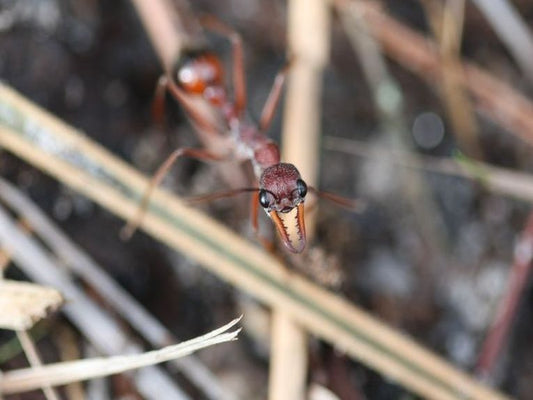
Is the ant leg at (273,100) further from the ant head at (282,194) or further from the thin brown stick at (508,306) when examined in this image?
the thin brown stick at (508,306)

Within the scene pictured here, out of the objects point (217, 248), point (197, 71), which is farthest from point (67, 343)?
point (197, 71)

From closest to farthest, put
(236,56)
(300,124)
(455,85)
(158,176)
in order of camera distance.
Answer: (158,176), (300,124), (236,56), (455,85)

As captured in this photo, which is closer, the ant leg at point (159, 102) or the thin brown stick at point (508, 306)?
the thin brown stick at point (508, 306)

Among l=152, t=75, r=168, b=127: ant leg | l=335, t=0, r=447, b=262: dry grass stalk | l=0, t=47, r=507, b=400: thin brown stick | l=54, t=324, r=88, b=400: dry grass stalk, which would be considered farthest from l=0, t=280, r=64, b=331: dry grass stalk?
l=335, t=0, r=447, b=262: dry grass stalk

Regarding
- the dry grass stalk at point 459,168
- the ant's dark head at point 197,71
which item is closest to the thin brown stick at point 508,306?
the dry grass stalk at point 459,168

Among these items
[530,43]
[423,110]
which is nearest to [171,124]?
[423,110]

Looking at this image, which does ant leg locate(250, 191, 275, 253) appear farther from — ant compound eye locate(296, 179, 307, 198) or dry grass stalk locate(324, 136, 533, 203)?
→ dry grass stalk locate(324, 136, 533, 203)

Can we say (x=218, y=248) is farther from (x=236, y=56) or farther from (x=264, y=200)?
(x=236, y=56)
